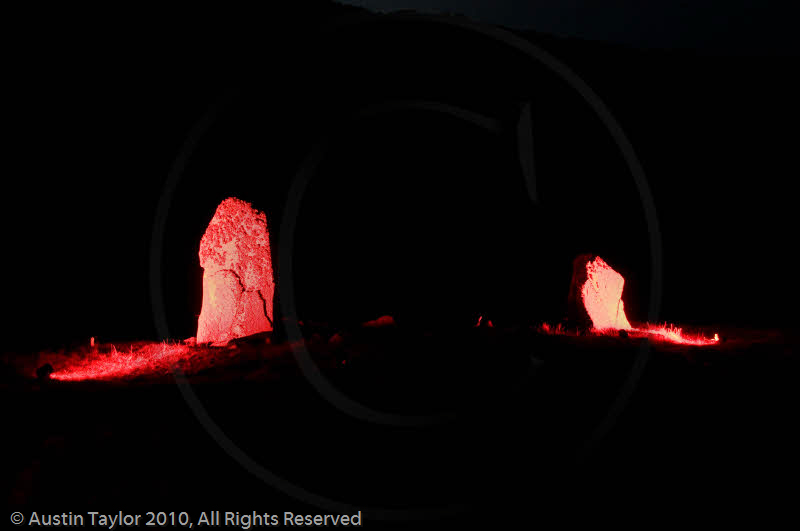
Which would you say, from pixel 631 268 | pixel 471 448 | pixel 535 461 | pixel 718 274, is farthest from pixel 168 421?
pixel 718 274

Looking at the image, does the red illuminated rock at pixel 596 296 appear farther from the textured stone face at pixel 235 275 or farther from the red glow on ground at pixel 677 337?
the textured stone face at pixel 235 275

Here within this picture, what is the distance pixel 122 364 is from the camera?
22.4ft

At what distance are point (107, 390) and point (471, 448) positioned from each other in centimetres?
374

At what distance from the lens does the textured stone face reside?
27.9 ft

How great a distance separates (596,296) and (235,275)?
7.28m

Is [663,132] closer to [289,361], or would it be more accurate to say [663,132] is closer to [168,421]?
[289,361]

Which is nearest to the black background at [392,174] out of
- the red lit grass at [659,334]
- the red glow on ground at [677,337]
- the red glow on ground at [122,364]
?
the red glow on ground at [677,337]

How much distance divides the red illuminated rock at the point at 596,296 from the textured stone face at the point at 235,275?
627cm

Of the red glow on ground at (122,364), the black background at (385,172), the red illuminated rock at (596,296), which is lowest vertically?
the red glow on ground at (122,364)

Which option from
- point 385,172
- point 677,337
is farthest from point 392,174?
point 677,337

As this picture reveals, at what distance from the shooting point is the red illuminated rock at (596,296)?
402 inches

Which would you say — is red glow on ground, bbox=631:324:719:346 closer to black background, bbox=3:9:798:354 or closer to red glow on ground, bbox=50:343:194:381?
black background, bbox=3:9:798:354

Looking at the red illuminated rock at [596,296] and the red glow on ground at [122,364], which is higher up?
the red illuminated rock at [596,296]

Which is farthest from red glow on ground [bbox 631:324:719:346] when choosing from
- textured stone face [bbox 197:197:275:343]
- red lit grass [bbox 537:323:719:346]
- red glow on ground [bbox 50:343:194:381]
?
red glow on ground [bbox 50:343:194:381]
